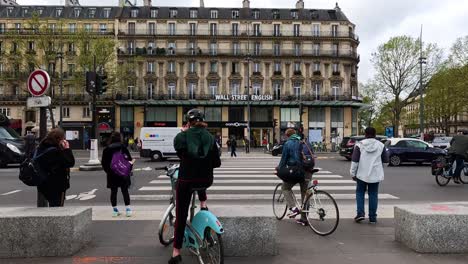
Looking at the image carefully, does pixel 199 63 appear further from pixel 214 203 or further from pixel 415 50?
pixel 214 203

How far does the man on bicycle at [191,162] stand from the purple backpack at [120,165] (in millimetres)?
3509

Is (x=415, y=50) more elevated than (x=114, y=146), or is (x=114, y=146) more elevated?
(x=415, y=50)

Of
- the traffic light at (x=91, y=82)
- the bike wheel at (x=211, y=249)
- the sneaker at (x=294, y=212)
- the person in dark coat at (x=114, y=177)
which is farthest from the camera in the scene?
the traffic light at (x=91, y=82)

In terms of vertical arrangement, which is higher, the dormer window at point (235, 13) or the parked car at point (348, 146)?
the dormer window at point (235, 13)

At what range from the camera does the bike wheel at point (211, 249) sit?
171 inches

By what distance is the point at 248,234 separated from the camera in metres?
5.20

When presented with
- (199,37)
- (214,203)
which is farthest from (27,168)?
(199,37)

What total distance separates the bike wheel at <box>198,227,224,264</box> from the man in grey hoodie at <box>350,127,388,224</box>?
146 inches

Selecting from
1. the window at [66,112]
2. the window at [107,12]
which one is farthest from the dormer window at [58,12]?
the window at [66,112]

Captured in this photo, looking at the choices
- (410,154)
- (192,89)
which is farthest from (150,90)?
(410,154)

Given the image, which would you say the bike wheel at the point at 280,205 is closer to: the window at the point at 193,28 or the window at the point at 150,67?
the window at the point at 150,67

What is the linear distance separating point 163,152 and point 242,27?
133ft

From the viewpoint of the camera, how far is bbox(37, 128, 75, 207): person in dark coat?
6219 mm

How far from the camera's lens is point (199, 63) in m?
60.1
